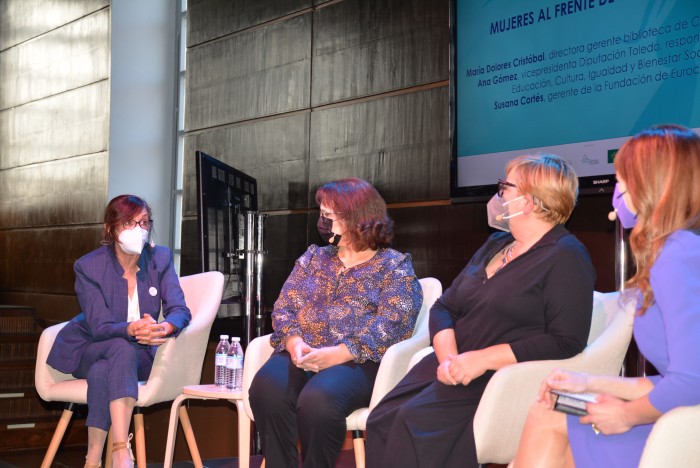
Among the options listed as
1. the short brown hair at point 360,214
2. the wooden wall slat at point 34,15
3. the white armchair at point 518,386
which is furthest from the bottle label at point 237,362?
the wooden wall slat at point 34,15

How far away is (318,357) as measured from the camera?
128 inches

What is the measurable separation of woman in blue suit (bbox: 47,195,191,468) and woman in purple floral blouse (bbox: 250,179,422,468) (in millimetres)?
709

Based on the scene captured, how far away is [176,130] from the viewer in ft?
23.5

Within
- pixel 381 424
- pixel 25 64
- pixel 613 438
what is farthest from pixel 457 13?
pixel 25 64

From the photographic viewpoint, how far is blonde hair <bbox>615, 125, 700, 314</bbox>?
196cm

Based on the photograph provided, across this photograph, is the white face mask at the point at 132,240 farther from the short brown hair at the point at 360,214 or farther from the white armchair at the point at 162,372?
the short brown hair at the point at 360,214

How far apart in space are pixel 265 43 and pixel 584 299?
366cm

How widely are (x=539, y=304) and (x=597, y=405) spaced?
80 cm

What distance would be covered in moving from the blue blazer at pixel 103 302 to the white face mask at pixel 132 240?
12 centimetres

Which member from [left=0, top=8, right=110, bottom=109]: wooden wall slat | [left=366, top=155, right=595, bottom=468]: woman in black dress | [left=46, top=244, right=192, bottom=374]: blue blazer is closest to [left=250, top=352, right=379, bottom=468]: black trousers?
[left=366, top=155, right=595, bottom=468]: woman in black dress

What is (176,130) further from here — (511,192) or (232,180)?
(511,192)

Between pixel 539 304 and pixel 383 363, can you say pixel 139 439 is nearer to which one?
pixel 383 363

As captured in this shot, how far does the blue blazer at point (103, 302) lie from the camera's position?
3.97 m

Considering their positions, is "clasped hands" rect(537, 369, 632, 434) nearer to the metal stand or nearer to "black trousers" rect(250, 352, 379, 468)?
"black trousers" rect(250, 352, 379, 468)
